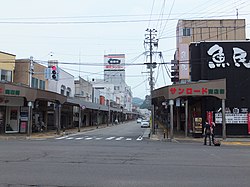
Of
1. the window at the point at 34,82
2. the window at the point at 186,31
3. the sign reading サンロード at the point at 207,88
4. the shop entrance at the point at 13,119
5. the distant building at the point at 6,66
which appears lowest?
the shop entrance at the point at 13,119

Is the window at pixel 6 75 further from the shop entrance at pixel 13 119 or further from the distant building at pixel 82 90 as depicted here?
the distant building at pixel 82 90

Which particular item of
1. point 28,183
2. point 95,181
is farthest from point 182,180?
point 28,183

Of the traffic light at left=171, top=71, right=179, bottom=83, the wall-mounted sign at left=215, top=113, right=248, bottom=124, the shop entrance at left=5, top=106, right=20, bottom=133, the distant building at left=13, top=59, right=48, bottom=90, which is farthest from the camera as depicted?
the distant building at left=13, top=59, right=48, bottom=90

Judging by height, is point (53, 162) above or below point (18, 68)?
below

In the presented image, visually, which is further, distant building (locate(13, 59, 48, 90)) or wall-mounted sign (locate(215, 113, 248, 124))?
distant building (locate(13, 59, 48, 90))

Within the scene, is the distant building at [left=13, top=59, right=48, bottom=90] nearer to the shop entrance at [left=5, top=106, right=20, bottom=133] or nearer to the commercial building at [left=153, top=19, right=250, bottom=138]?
the shop entrance at [left=5, top=106, right=20, bottom=133]

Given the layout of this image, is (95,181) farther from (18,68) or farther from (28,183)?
(18,68)

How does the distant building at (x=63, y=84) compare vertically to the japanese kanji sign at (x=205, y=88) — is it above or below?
above

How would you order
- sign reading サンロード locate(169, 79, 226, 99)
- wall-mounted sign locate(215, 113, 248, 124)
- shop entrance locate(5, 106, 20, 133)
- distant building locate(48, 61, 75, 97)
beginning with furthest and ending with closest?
distant building locate(48, 61, 75, 97) < shop entrance locate(5, 106, 20, 133) < wall-mounted sign locate(215, 113, 248, 124) < sign reading サンロード locate(169, 79, 226, 99)

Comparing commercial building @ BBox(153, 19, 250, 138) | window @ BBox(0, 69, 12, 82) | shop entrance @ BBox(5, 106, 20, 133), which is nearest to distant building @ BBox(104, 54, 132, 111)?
window @ BBox(0, 69, 12, 82)

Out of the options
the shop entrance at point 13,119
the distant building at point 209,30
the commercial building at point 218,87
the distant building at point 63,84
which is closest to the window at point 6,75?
the shop entrance at point 13,119

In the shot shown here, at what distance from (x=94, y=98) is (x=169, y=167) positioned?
74.5 m

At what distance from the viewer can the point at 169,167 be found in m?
13.1

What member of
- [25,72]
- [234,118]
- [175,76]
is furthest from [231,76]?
[25,72]
